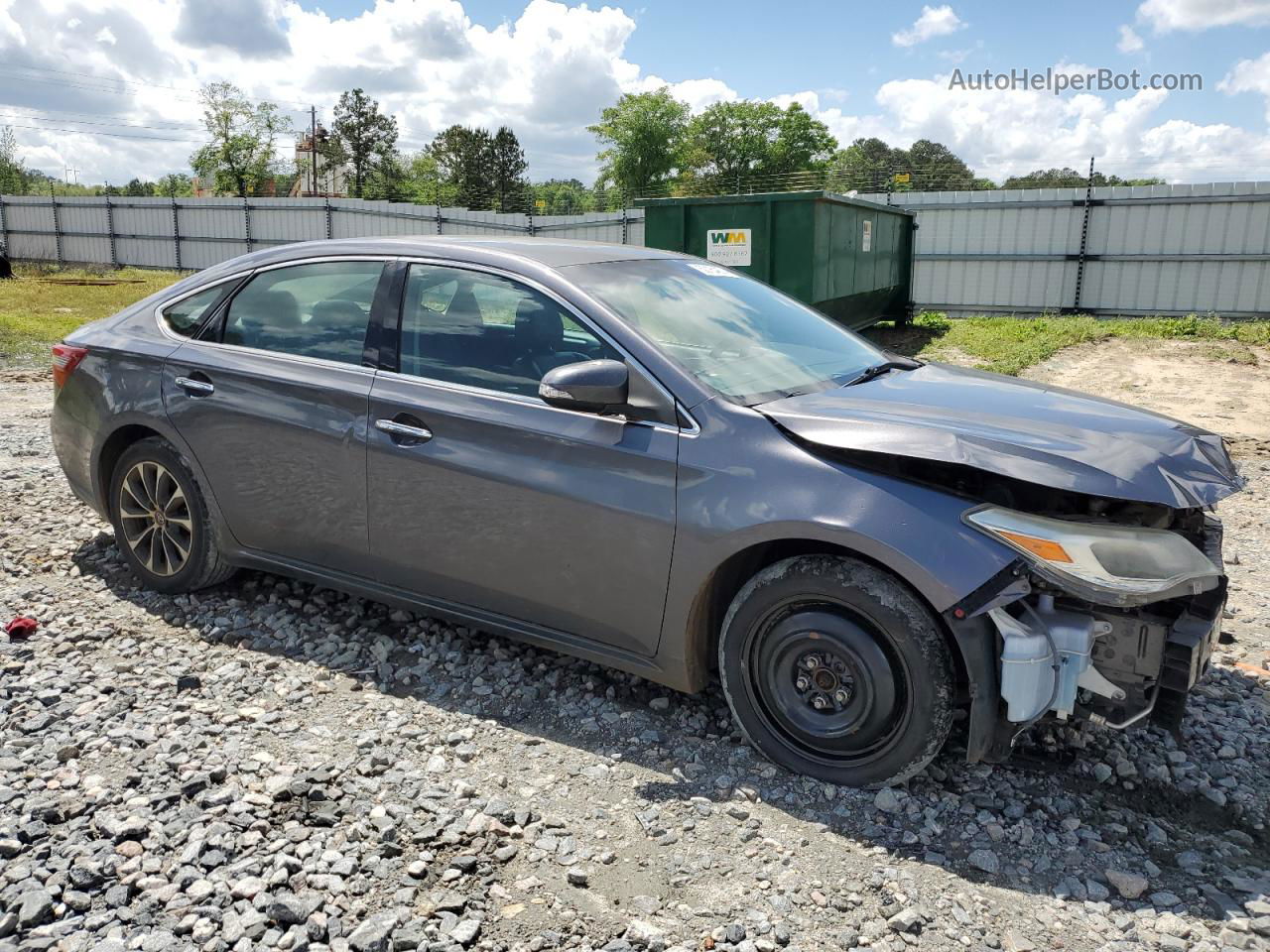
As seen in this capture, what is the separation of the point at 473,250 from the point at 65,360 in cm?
232

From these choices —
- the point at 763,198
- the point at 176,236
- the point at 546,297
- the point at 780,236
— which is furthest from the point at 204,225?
the point at 546,297

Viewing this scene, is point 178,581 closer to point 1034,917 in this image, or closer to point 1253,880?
point 1034,917

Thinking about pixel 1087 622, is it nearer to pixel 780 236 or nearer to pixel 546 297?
pixel 546 297

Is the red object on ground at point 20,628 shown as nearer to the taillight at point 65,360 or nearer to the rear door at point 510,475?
the taillight at point 65,360

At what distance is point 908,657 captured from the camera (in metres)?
2.90

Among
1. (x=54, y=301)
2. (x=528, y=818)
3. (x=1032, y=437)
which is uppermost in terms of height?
(x=1032, y=437)

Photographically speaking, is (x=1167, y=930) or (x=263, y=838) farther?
(x=263, y=838)

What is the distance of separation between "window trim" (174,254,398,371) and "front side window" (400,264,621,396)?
0.15 m

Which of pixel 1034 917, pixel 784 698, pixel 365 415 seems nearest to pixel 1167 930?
pixel 1034 917

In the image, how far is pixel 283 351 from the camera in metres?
4.19

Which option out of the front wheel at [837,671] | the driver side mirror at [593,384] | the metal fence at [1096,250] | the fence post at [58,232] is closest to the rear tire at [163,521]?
the driver side mirror at [593,384]

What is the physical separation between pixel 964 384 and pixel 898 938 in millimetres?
2030

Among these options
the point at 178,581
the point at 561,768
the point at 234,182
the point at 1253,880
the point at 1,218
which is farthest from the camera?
the point at 234,182

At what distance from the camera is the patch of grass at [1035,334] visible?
46.5 ft
